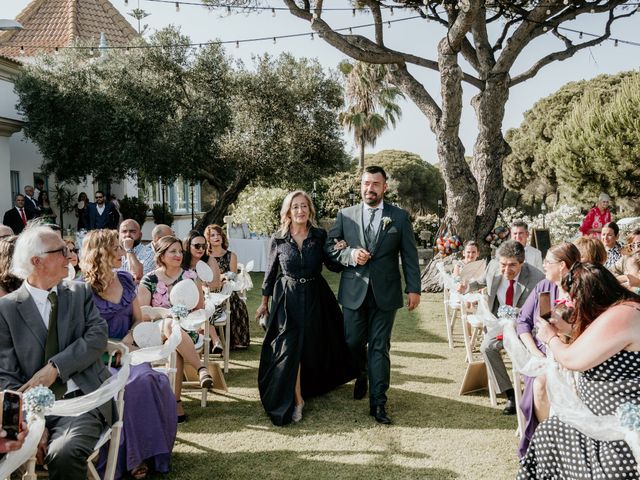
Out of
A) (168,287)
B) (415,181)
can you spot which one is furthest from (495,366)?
(415,181)

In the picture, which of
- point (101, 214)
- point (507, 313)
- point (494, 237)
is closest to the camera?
point (507, 313)

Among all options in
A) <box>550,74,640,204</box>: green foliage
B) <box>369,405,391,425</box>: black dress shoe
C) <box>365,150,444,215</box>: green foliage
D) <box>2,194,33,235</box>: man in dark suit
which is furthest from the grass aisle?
<box>365,150,444,215</box>: green foliage

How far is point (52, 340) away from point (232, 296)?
4.14 metres

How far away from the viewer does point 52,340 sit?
10.4ft

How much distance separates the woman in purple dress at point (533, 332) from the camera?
365 centimetres

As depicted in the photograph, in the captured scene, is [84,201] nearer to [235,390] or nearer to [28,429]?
[235,390]

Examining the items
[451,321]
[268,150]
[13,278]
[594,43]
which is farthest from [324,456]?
[268,150]

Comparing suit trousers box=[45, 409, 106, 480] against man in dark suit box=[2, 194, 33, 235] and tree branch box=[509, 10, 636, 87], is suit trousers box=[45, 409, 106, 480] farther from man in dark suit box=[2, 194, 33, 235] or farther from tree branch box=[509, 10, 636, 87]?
man in dark suit box=[2, 194, 33, 235]

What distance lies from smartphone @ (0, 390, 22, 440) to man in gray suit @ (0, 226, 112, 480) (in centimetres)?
54

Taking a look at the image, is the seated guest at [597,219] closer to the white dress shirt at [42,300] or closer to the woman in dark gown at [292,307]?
the woman in dark gown at [292,307]

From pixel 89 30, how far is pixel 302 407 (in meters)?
26.1

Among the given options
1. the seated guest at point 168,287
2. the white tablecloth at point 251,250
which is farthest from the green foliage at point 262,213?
the seated guest at point 168,287

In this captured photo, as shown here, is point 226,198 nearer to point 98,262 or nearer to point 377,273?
point 377,273

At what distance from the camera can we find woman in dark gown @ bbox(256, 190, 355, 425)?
4.82 meters
